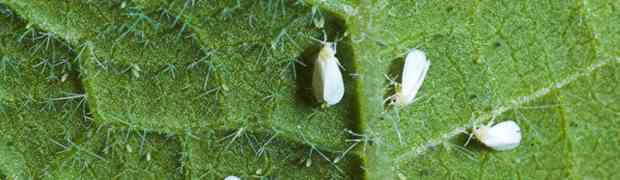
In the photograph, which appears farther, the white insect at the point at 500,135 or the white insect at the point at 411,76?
the white insect at the point at 500,135

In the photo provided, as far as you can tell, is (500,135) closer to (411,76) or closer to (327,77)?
(411,76)

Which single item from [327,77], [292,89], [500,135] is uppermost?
[327,77]

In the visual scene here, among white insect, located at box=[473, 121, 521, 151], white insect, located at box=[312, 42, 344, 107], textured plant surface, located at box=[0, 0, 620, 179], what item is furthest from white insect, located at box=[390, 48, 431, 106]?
white insect, located at box=[473, 121, 521, 151]

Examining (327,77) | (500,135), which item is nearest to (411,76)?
(327,77)

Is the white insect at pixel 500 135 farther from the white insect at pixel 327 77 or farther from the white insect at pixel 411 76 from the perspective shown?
the white insect at pixel 327 77

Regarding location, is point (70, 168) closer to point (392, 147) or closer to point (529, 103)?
point (392, 147)

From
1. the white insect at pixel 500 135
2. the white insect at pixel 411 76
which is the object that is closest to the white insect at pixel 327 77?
the white insect at pixel 411 76

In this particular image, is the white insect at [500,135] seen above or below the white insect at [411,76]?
below
